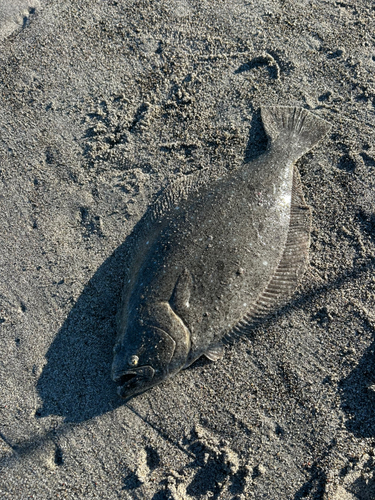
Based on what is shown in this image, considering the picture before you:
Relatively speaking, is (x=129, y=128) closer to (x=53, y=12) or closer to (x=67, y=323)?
(x=53, y=12)

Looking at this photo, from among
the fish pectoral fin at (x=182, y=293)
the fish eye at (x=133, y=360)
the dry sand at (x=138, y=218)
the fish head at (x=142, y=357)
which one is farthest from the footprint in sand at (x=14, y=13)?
the fish eye at (x=133, y=360)

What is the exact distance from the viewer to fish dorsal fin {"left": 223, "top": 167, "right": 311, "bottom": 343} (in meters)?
2.70

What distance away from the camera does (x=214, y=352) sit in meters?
2.65

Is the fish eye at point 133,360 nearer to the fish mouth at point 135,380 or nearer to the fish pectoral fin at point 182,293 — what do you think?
the fish mouth at point 135,380

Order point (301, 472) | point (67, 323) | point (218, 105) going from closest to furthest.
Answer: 1. point (301, 472)
2. point (67, 323)
3. point (218, 105)

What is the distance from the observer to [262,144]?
2.93 meters

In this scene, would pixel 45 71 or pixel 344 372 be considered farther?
pixel 45 71

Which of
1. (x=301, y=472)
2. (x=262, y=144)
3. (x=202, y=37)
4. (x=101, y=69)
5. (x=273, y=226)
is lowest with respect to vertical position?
(x=301, y=472)

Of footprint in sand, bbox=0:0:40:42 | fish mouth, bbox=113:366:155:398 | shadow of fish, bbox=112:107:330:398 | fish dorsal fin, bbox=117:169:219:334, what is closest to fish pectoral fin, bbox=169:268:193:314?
shadow of fish, bbox=112:107:330:398

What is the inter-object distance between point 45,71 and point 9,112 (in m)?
0.47

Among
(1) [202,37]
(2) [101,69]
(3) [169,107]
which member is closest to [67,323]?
(3) [169,107]

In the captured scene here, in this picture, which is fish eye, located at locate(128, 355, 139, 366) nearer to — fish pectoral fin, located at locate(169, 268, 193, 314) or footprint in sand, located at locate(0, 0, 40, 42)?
fish pectoral fin, located at locate(169, 268, 193, 314)

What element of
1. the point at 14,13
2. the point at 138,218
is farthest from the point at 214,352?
the point at 14,13

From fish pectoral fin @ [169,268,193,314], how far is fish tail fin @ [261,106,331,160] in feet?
4.18
